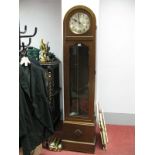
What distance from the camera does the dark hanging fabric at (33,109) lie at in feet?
6.50

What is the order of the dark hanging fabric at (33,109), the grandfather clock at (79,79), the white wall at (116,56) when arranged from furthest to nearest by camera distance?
1. the white wall at (116,56)
2. the grandfather clock at (79,79)
3. the dark hanging fabric at (33,109)

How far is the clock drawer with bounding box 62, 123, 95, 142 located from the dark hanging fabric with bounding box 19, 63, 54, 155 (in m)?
0.61

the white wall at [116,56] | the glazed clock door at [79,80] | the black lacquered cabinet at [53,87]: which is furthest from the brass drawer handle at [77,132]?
the white wall at [116,56]

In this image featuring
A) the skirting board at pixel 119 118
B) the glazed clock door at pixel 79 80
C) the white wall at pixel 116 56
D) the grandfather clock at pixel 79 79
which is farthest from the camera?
the skirting board at pixel 119 118

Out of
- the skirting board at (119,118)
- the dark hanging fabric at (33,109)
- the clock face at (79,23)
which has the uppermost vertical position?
the clock face at (79,23)

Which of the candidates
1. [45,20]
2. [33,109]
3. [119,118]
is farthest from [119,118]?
[45,20]

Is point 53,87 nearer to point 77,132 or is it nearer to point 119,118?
point 77,132

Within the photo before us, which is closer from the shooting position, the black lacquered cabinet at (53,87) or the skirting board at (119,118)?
the black lacquered cabinet at (53,87)

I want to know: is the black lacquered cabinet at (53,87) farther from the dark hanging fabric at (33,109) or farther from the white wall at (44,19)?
the dark hanging fabric at (33,109)

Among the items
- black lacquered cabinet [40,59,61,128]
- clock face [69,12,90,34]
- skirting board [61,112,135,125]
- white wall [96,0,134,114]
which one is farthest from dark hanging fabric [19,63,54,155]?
skirting board [61,112,135,125]

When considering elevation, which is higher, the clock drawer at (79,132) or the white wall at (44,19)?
the white wall at (44,19)

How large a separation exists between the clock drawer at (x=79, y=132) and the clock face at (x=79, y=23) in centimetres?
125
